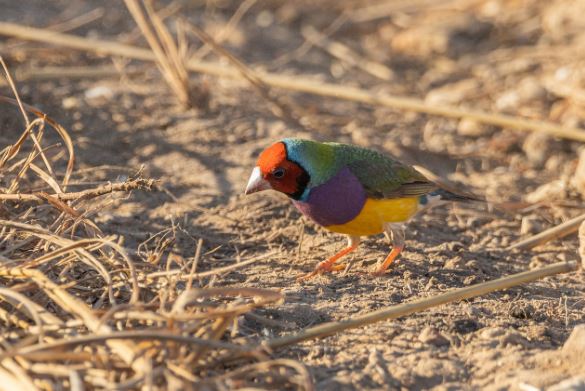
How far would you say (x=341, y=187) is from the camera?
4.49 m

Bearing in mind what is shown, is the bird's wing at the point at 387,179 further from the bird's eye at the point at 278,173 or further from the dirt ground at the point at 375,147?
the bird's eye at the point at 278,173

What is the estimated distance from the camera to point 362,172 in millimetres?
4629

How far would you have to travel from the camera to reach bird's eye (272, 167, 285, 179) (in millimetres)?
4387

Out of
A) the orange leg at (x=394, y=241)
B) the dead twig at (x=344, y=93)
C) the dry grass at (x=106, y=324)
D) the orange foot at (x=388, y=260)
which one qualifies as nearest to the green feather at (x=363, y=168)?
the orange leg at (x=394, y=241)

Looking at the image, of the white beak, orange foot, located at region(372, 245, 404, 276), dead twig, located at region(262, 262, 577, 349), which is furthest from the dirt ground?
the white beak

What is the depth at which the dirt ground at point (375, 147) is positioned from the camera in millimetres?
3518

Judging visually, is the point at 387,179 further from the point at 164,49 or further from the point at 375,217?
the point at 164,49

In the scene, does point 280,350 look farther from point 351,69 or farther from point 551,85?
point 351,69

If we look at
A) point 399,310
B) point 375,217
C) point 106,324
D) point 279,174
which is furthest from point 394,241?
point 106,324

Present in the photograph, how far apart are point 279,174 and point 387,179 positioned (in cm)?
65

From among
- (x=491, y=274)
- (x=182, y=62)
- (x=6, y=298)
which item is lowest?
(x=491, y=274)

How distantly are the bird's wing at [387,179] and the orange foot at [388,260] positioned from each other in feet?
0.93

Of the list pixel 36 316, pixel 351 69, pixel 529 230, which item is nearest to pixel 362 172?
pixel 529 230

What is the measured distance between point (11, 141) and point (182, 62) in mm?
1349
